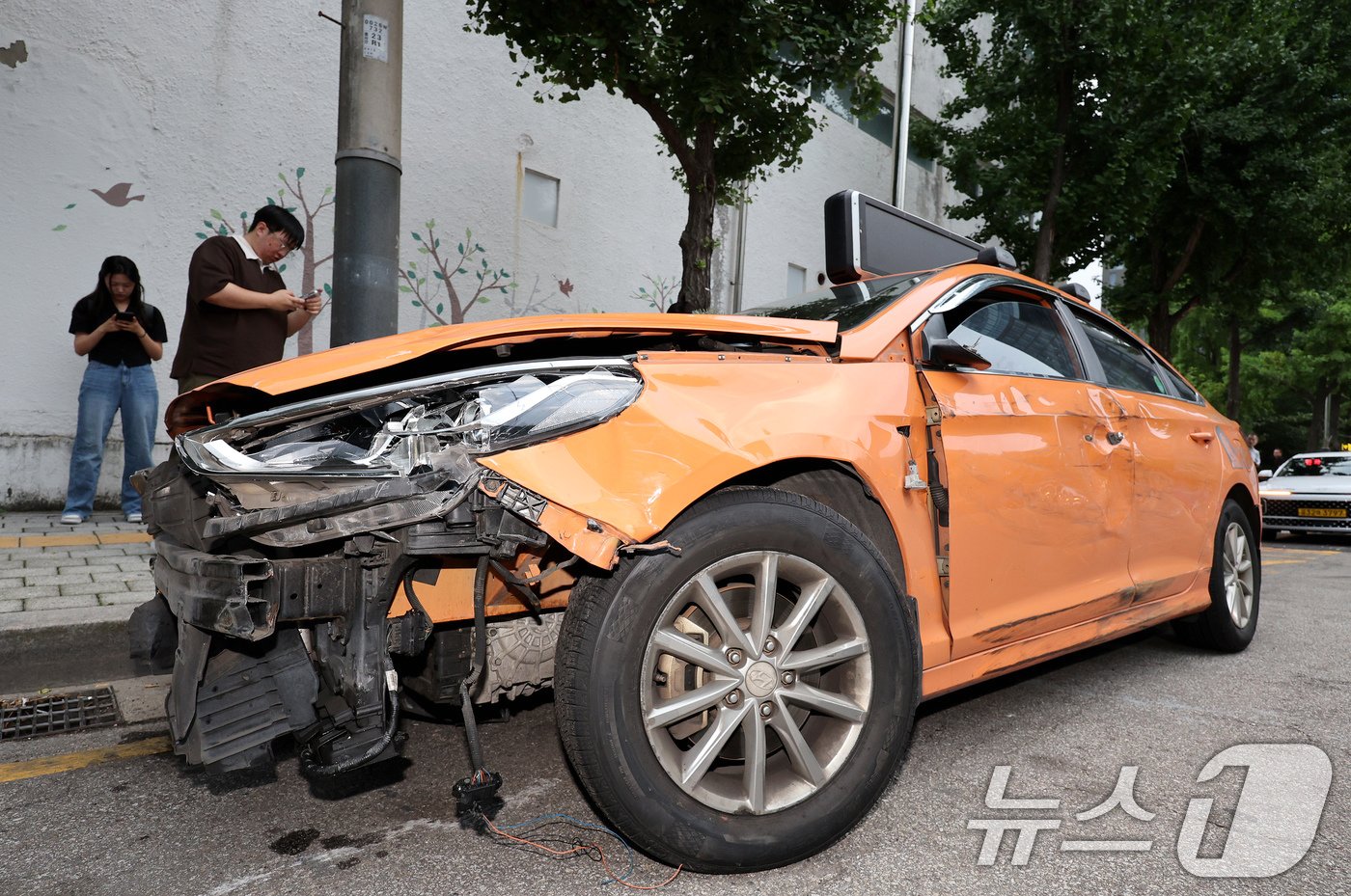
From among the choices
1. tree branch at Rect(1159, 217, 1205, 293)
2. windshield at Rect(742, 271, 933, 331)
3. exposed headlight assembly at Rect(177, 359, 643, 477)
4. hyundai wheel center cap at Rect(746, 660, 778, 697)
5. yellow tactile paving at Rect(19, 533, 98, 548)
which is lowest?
yellow tactile paving at Rect(19, 533, 98, 548)

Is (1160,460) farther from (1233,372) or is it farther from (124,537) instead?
(1233,372)

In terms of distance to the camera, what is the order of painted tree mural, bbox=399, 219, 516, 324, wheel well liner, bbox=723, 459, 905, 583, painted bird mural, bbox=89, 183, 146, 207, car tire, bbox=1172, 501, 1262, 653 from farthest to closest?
1. painted tree mural, bbox=399, 219, 516, 324
2. painted bird mural, bbox=89, 183, 146, 207
3. car tire, bbox=1172, 501, 1262, 653
4. wheel well liner, bbox=723, 459, 905, 583

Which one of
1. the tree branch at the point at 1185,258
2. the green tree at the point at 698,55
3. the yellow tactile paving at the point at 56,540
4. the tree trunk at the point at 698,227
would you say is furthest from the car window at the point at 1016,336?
the tree branch at the point at 1185,258

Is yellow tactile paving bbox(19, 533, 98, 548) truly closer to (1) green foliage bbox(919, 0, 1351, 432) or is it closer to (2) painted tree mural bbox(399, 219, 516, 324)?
(2) painted tree mural bbox(399, 219, 516, 324)

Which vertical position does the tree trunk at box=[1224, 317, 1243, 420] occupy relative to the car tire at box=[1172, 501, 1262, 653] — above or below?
above

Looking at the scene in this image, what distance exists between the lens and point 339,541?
72.8 inches

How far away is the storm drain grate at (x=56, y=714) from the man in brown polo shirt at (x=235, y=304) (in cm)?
149

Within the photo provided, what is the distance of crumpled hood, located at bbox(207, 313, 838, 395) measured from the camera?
187cm

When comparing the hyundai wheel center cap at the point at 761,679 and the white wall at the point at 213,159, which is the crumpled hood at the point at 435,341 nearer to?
the hyundai wheel center cap at the point at 761,679

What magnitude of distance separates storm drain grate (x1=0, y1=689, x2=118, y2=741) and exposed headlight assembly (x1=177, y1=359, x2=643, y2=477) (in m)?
1.77

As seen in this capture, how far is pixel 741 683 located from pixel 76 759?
7.02 ft

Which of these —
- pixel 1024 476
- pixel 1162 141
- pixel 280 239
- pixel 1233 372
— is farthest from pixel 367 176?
pixel 1233 372

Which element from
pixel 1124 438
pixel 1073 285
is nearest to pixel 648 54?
pixel 1073 285

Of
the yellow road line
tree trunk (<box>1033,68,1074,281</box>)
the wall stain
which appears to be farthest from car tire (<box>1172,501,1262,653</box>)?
tree trunk (<box>1033,68,1074,281</box>)
